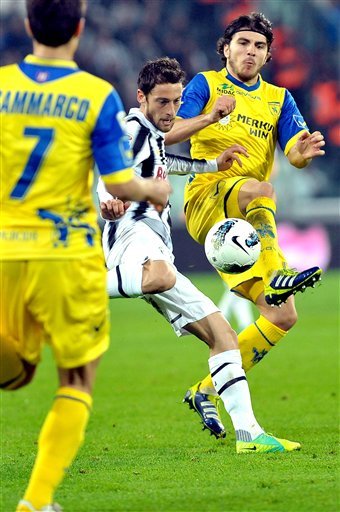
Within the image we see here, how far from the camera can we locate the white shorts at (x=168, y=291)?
6.62 meters

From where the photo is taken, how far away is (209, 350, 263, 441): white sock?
6.54 metres

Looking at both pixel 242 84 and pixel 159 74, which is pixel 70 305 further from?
pixel 242 84

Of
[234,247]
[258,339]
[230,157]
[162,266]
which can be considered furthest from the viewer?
[258,339]

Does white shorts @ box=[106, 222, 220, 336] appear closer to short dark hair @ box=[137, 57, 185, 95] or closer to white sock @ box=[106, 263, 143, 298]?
white sock @ box=[106, 263, 143, 298]

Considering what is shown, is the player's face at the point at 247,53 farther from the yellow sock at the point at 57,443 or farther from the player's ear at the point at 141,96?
the yellow sock at the point at 57,443

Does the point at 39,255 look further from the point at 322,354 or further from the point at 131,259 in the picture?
the point at 322,354

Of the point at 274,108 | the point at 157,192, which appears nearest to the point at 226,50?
the point at 274,108

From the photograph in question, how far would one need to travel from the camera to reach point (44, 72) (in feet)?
14.8

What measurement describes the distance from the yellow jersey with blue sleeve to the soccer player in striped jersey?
1947mm

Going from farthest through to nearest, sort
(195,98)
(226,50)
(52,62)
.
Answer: (226,50)
(195,98)
(52,62)

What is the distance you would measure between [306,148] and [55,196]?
304 cm

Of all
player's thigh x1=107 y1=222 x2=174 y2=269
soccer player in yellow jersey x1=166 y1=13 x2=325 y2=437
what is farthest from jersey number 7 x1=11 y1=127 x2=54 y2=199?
soccer player in yellow jersey x1=166 y1=13 x2=325 y2=437

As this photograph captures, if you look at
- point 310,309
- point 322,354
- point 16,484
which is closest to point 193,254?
point 310,309

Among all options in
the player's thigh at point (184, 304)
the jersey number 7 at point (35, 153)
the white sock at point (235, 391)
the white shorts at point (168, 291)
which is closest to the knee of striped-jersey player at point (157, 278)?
the white shorts at point (168, 291)
